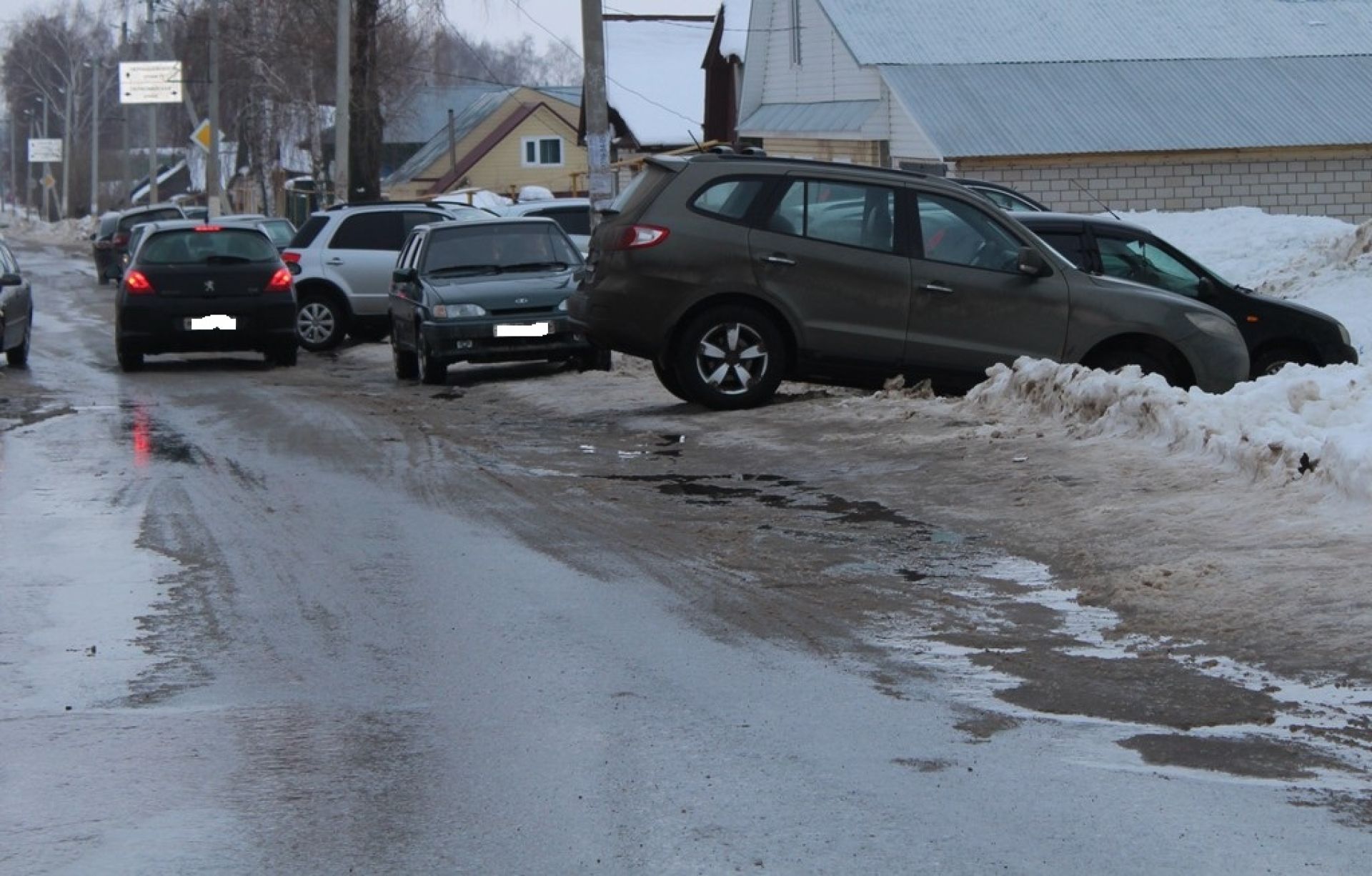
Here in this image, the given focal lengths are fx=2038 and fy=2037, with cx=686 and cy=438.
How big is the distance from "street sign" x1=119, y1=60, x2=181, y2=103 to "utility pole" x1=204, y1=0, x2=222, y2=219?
1728cm

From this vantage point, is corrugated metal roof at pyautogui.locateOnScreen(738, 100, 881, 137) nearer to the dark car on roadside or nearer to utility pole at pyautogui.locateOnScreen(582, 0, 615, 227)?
the dark car on roadside

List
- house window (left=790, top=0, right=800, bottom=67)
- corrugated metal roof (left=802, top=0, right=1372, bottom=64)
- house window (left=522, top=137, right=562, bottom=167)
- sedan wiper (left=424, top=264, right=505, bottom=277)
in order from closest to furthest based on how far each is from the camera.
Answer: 1. sedan wiper (left=424, top=264, right=505, bottom=277)
2. corrugated metal roof (left=802, top=0, right=1372, bottom=64)
3. house window (left=790, top=0, right=800, bottom=67)
4. house window (left=522, top=137, right=562, bottom=167)

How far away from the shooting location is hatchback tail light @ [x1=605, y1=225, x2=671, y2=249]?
14.1 meters

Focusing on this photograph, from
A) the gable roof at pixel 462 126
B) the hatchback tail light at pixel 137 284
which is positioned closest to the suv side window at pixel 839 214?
the hatchback tail light at pixel 137 284

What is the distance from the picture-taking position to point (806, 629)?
24.1 feet

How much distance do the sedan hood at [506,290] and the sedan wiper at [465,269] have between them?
31 centimetres

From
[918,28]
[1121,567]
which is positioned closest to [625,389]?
[1121,567]

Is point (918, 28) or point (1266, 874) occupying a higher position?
point (918, 28)

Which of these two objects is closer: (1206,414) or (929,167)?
(1206,414)

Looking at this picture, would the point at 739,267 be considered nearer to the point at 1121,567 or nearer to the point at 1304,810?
the point at 1121,567

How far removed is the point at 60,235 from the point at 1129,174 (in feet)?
250

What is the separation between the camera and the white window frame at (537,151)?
76.6m

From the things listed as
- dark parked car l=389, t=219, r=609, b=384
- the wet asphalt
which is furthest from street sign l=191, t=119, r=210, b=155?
the wet asphalt

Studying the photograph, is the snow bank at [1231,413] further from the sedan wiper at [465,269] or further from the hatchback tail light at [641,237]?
the sedan wiper at [465,269]
